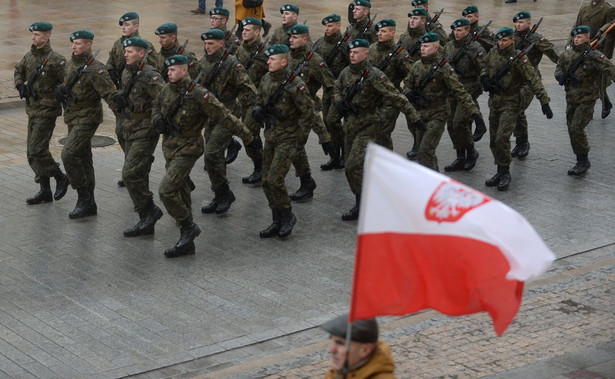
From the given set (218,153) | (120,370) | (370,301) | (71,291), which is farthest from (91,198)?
(370,301)

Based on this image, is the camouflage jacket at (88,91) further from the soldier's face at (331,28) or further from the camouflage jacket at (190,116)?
the soldier's face at (331,28)

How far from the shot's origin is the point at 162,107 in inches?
465

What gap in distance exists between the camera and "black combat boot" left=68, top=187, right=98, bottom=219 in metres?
13.0

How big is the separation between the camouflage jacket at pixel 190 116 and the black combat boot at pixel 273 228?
980mm

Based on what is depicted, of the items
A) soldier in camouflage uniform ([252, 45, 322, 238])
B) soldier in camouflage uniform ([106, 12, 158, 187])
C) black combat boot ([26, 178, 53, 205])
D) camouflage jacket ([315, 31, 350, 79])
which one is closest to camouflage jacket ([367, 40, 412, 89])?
camouflage jacket ([315, 31, 350, 79])

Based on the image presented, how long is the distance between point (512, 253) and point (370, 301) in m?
0.71

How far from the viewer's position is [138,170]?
1231 centimetres

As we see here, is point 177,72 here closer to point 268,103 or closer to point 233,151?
point 268,103

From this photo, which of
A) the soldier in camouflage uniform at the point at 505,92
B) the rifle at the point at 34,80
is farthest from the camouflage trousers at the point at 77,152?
the soldier in camouflage uniform at the point at 505,92

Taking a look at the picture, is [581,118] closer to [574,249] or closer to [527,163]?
[527,163]

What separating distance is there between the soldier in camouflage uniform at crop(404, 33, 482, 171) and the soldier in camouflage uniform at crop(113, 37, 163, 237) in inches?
128

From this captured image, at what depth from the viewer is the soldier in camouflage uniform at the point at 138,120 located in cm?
1230

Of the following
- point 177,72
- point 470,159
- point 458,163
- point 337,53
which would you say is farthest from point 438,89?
point 177,72

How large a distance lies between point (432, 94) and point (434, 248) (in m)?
8.32
